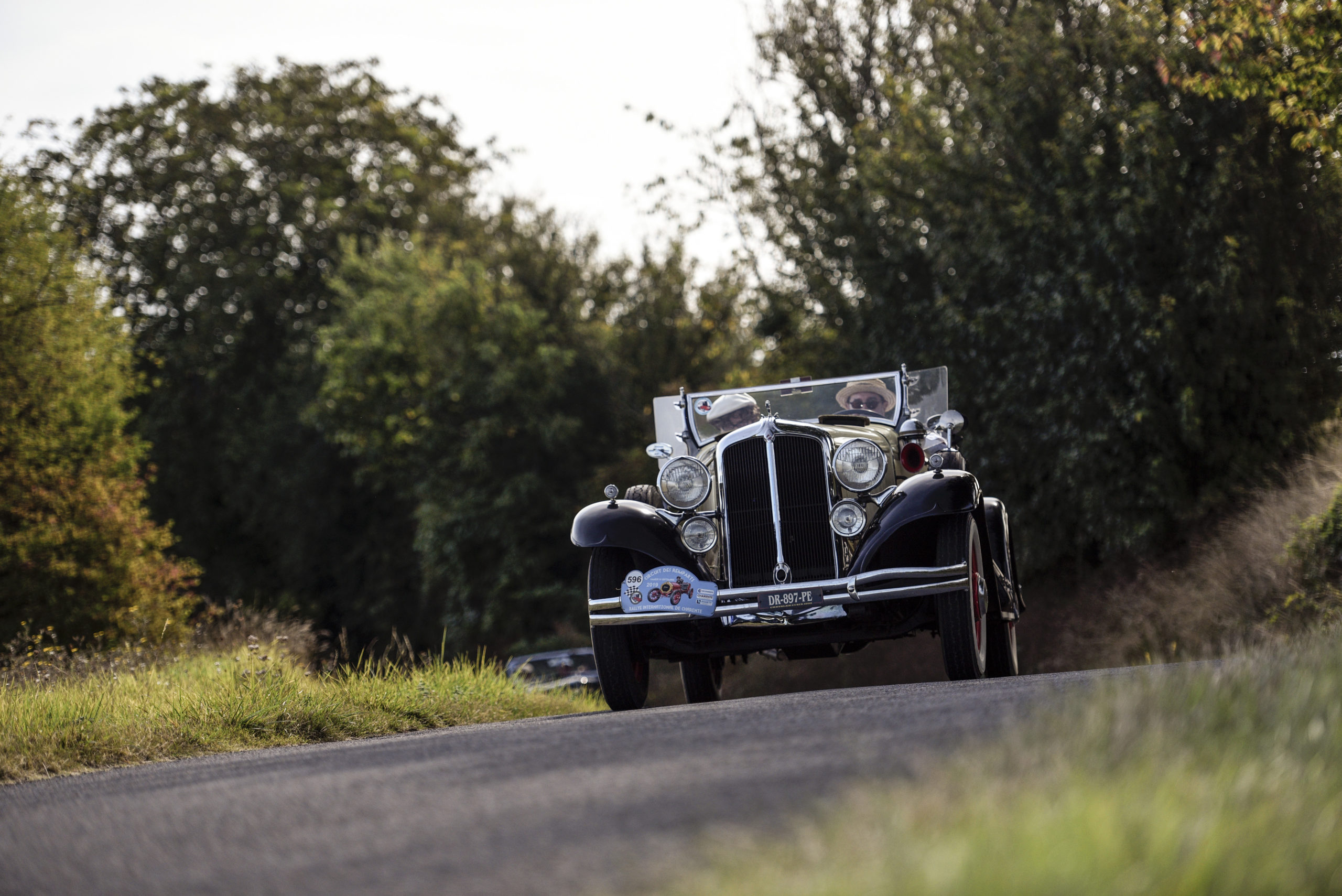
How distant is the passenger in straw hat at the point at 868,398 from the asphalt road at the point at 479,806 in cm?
463

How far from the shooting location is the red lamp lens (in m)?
9.52

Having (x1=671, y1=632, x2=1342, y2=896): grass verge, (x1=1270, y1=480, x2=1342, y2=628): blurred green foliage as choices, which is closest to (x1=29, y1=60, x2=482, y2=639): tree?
(x1=1270, y1=480, x2=1342, y2=628): blurred green foliage

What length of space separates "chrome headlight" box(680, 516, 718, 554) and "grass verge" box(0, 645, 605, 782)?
2.10 m

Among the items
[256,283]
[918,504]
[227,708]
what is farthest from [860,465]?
[256,283]

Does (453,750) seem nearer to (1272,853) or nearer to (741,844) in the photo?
(741,844)

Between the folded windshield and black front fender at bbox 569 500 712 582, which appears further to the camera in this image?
the folded windshield

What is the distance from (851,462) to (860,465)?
0.20 ft

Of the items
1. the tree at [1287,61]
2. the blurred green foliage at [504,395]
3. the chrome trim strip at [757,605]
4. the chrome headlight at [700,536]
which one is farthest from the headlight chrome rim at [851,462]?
A: the blurred green foliage at [504,395]

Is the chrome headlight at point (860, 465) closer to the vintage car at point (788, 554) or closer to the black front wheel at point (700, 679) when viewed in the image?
the vintage car at point (788, 554)

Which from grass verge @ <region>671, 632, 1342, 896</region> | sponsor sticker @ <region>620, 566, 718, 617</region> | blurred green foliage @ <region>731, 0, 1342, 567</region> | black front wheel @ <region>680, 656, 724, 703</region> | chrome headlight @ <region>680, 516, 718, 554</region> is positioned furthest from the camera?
blurred green foliage @ <region>731, 0, 1342, 567</region>

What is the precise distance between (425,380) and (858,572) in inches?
1096

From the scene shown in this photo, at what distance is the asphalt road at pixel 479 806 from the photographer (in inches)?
121

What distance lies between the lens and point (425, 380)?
116 feet

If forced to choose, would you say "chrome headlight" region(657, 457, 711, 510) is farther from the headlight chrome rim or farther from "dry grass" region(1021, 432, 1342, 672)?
"dry grass" region(1021, 432, 1342, 672)
